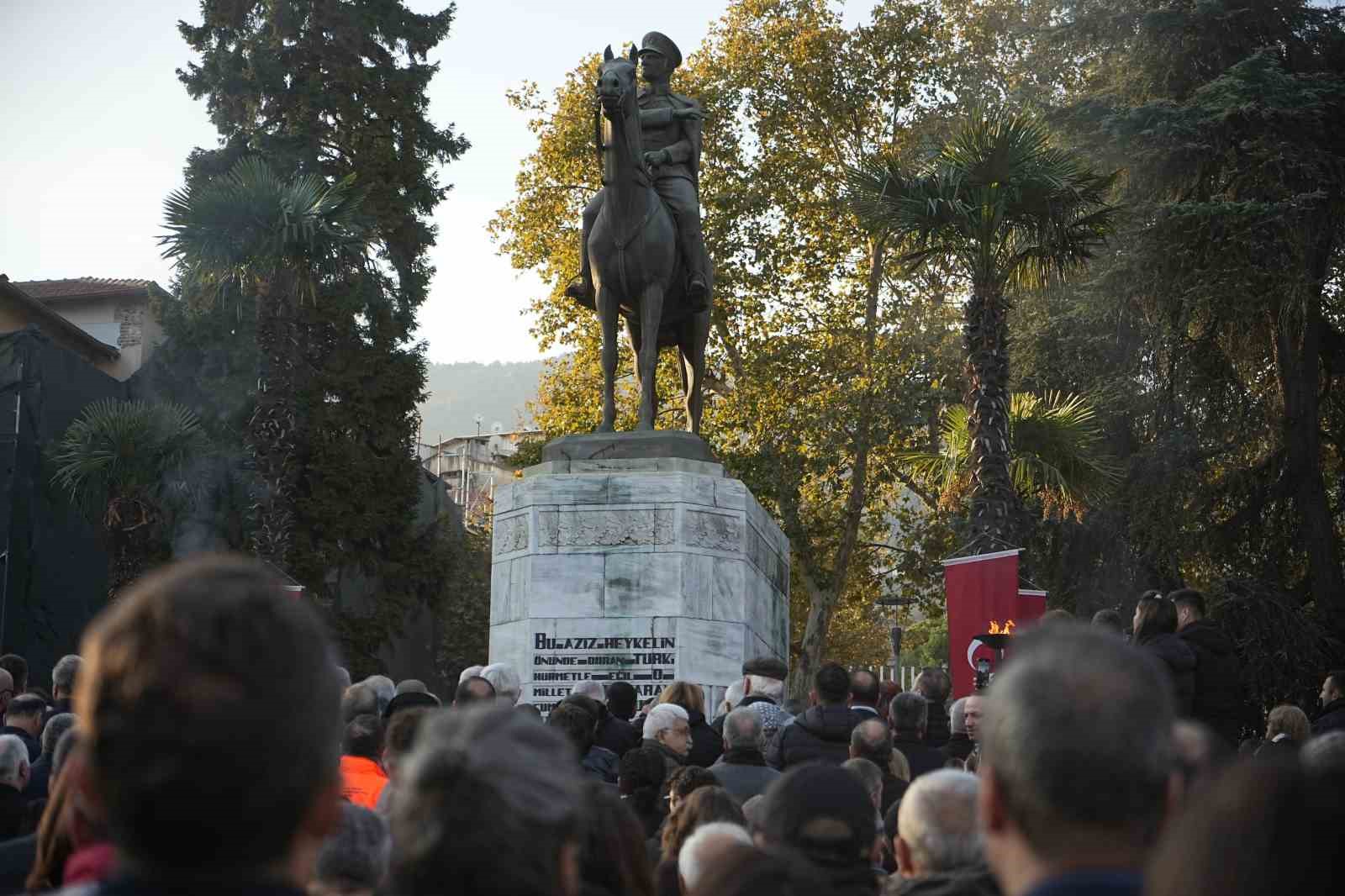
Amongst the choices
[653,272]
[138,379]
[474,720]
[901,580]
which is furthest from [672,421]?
[474,720]

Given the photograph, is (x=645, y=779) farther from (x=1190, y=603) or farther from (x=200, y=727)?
(x=200, y=727)

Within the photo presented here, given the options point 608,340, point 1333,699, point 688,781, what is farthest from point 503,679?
point 608,340

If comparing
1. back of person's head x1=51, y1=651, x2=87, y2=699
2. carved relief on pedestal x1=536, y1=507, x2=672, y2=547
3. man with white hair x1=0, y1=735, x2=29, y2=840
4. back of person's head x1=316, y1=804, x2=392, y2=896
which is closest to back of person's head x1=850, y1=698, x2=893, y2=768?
man with white hair x1=0, y1=735, x2=29, y2=840

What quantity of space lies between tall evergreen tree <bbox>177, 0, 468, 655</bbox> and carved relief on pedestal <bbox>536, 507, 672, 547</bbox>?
16.7m

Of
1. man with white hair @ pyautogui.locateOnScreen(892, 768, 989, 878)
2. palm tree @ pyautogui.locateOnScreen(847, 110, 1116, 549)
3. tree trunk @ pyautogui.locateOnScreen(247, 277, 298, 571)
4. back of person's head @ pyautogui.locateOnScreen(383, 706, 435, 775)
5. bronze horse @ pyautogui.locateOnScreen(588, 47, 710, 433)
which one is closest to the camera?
man with white hair @ pyautogui.locateOnScreen(892, 768, 989, 878)

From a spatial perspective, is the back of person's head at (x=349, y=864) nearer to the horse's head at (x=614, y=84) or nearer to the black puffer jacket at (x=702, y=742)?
the black puffer jacket at (x=702, y=742)

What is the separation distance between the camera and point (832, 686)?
25.0ft

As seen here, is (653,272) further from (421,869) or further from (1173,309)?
(1173,309)

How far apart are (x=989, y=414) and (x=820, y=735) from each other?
8.04m

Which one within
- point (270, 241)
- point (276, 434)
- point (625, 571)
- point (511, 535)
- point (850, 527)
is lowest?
point (625, 571)

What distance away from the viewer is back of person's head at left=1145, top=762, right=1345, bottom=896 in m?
1.77

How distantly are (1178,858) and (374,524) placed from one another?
28.9 meters

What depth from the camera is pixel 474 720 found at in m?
2.20

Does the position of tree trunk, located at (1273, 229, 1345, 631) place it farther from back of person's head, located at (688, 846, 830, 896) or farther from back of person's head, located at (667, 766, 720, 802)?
back of person's head, located at (688, 846, 830, 896)
